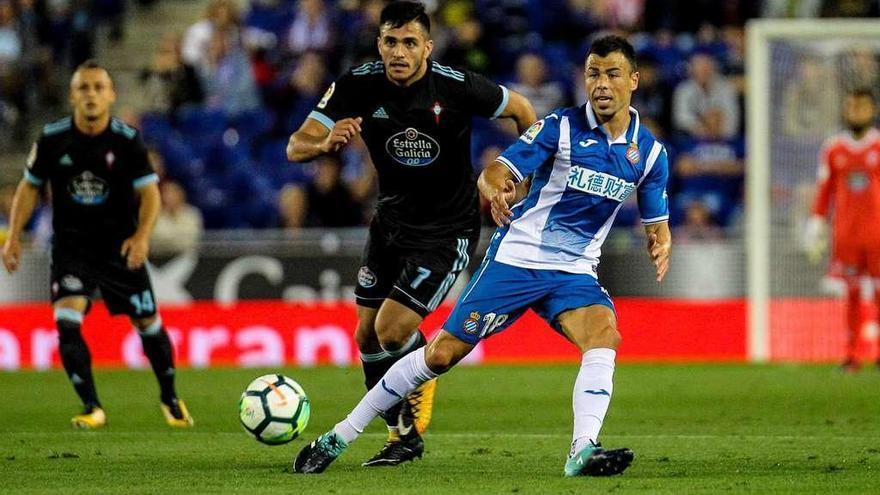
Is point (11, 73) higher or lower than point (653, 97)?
higher

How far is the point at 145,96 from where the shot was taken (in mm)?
20188

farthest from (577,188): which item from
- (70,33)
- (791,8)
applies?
(70,33)

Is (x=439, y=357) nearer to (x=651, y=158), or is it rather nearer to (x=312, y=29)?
(x=651, y=158)

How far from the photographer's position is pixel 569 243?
7.27 meters

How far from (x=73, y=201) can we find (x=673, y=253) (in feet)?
23.9

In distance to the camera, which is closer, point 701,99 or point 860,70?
point 860,70

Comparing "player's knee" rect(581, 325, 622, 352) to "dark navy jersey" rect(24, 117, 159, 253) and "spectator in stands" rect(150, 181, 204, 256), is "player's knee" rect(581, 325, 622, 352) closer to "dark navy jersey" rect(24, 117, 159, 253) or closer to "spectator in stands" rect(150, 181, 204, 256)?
"dark navy jersey" rect(24, 117, 159, 253)

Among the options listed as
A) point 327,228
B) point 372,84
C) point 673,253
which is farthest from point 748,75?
point 372,84

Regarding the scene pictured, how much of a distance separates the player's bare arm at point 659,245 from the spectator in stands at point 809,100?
9.06 meters

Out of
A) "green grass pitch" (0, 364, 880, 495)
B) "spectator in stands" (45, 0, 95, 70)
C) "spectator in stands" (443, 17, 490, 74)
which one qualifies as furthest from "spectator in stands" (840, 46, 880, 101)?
"spectator in stands" (45, 0, 95, 70)

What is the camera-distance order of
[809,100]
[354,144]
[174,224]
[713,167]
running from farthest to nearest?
1. [354,144]
2. [713,167]
3. [174,224]
4. [809,100]

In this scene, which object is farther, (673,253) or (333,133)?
(673,253)

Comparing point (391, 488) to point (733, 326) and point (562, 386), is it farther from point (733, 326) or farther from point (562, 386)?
point (733, 326)

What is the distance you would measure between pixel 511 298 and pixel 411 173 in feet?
4.45
